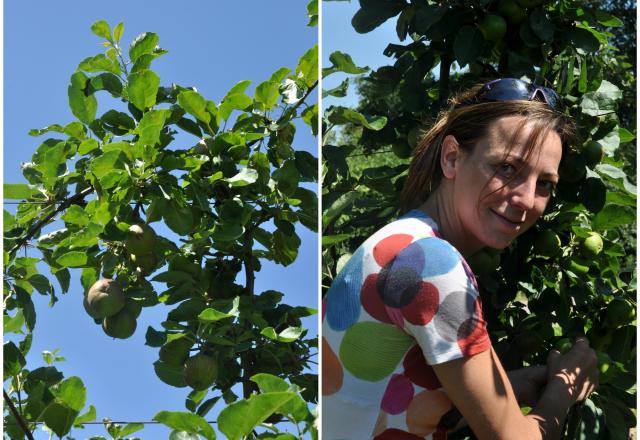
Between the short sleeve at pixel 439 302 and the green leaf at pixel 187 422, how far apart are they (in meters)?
0.21

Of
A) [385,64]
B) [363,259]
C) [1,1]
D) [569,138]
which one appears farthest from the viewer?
[385,64]

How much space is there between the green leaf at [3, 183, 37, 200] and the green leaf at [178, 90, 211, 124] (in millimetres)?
229

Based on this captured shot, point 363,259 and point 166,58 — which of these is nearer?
point 363,259

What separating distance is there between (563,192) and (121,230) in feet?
1.78

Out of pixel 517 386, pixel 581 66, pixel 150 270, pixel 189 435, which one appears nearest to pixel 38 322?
pixel 150 270

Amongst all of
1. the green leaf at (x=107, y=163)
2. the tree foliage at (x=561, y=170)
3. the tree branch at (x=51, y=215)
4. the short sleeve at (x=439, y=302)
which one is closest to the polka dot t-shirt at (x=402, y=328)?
the short sleeve at (x=439, y=302)

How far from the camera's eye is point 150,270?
960 mm

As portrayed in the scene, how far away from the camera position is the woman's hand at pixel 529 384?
2.48ft

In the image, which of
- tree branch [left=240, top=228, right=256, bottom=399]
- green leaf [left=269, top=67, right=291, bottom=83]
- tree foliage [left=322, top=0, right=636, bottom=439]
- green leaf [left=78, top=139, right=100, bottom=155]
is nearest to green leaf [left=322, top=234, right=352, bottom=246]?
tree foliage [left=322, top=0, right=636, bottom=439]

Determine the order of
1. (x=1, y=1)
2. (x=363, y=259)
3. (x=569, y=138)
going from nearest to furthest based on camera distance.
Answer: (x=363, y=259), (x=569, y=138), (x=1, y=1)

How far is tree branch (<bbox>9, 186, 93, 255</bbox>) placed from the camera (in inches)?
38.1

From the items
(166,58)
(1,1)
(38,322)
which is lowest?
(38,322)

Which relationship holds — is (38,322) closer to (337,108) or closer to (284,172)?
(284,172)

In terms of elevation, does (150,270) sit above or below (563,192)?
above
